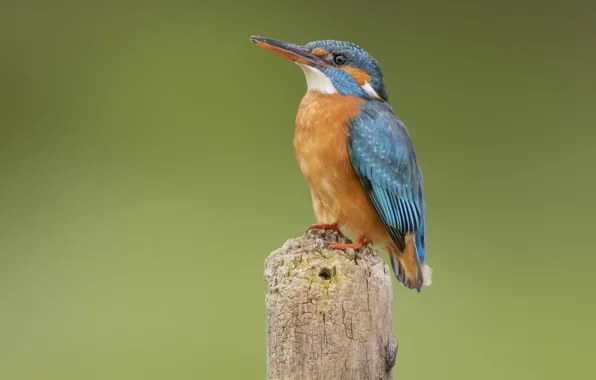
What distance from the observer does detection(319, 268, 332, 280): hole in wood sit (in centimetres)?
196

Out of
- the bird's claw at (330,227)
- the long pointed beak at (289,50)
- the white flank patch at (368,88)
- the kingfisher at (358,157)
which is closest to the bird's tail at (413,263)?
the kingfisher at (358,157)

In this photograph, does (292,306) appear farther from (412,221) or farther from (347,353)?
(412,221)

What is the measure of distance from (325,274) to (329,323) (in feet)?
0.36

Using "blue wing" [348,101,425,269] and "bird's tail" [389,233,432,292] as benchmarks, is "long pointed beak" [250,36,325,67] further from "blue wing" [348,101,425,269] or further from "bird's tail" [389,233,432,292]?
"bird's tail" [389,233,432,292]

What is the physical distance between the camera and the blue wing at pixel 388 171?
94.9 inches

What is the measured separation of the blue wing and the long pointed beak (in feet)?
0.62

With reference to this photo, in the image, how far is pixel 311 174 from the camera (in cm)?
250

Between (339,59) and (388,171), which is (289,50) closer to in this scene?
(339,59)

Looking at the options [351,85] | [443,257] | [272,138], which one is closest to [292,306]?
[351,85]

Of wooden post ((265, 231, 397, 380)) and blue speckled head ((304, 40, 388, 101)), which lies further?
blue speckled head ((304, 40, 388, 101))

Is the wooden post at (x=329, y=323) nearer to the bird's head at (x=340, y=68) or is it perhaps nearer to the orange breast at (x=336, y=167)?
the orange breast at (x=336, y=167)

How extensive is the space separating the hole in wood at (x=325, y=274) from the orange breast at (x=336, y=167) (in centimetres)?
46

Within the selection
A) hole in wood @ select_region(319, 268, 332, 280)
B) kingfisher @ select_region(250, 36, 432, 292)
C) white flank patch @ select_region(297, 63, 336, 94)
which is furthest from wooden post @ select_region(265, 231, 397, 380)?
white flank patch @ select_region(297, 63, 336, 94)

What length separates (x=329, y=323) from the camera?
1895 millimetres
